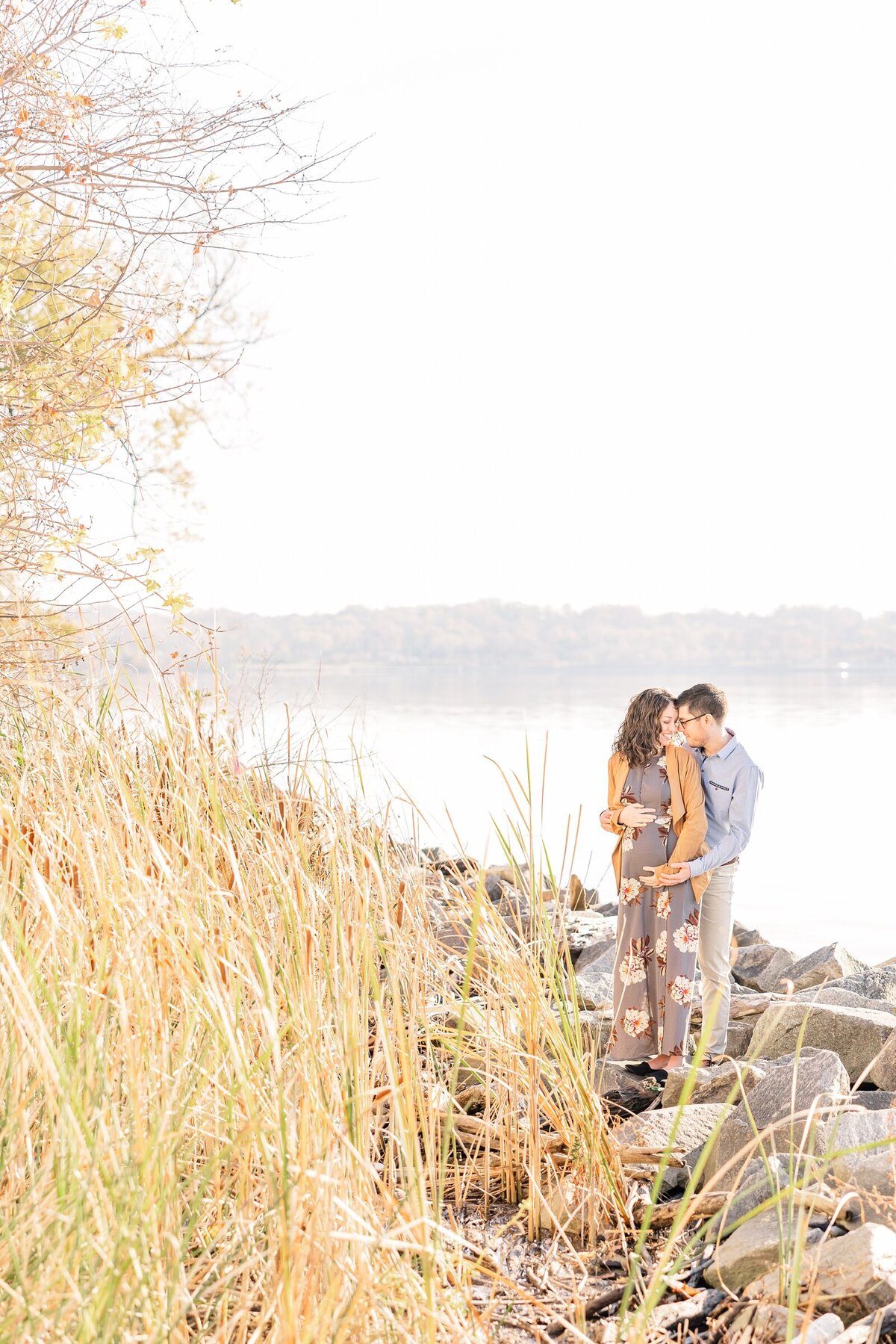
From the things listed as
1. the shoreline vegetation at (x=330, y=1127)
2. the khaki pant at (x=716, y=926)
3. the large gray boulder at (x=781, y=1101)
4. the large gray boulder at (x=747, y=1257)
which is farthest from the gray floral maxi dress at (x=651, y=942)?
the large gray boulder at (x=747, y=1257)

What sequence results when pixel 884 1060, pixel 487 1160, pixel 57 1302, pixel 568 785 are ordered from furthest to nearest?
pixel 568 785 < pixel 884 1060 < pixel 487 1160 < pixel 57 1302

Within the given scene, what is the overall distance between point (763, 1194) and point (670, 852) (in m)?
2.46

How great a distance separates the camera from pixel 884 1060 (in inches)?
153

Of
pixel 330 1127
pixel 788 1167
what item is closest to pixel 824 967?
pixel 788 1167

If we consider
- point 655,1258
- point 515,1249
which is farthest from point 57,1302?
point 655,1258

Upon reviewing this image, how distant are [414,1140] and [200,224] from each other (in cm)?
379

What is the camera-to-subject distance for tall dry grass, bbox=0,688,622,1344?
1.79 meters

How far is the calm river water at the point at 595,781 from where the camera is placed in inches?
171

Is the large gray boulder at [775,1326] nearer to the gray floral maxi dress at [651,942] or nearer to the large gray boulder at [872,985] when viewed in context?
the gray floral maxi dress at [651,942]

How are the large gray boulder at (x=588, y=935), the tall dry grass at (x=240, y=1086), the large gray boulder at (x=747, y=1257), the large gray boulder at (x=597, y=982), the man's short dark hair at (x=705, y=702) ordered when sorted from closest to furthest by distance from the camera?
the tall dry grass at (x=240, y=1086) → the large gray boulder at (x=747, y=1257) → the man's short dark hair at (x=705, y=702) → the large gray boulder at (x=597, y=982) → the large gray boulder at (x=588, y=935)

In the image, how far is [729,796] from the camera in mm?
5094

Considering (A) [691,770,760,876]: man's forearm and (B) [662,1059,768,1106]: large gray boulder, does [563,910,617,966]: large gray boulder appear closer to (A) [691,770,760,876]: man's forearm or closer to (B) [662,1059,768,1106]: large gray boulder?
(A) [691,770,760,876]: man's forearm

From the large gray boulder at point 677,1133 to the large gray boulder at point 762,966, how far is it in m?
3.54

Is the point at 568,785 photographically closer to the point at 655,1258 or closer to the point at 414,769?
the point at 414,769
